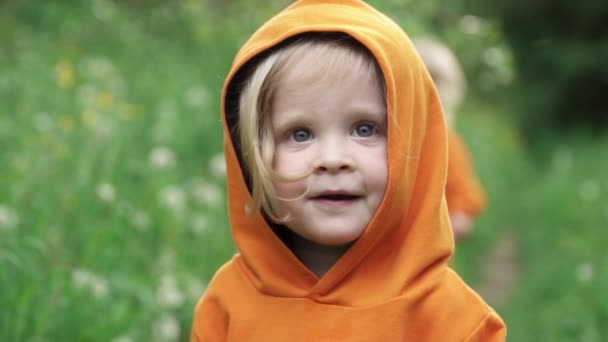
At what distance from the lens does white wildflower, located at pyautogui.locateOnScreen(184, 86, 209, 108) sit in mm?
7695

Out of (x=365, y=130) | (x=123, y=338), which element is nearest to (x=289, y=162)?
(x=365, y=130)

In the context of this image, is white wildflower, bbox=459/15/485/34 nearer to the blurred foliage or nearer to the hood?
the hood

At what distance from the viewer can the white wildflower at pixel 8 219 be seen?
4.05 m

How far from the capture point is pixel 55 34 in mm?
9203

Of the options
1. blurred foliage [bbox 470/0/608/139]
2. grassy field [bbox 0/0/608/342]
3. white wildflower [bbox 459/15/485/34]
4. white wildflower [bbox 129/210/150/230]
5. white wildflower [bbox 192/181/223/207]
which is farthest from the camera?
blurred foliage [bbox 470/0/608/139]

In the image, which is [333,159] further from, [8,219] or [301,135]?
[8,219]

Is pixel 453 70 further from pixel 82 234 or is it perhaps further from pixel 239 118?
pixel 239 118

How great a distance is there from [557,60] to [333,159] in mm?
21293

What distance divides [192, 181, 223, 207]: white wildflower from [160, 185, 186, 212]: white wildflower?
228 mm

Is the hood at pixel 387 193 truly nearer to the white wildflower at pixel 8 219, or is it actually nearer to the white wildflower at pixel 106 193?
the white wildflower at pixel 8 219

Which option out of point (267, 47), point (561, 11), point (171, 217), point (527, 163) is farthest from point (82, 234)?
point (561, 11)

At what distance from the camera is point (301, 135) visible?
2.83 meters

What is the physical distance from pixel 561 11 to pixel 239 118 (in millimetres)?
21634

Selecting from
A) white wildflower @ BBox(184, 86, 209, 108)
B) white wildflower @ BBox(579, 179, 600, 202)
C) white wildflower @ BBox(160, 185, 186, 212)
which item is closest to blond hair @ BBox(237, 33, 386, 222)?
white wildflower @ BBox(160, 185, 186, 212)
